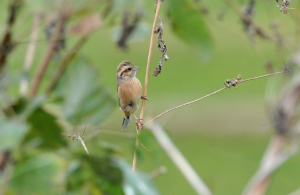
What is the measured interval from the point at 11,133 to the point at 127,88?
0.90 ft

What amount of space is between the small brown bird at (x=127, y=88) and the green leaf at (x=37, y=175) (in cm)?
19

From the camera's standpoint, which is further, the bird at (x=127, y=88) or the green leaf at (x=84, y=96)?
the green leaf at (x=84, y=96)

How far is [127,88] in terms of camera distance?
4.15 ft

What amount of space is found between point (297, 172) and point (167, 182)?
3.01ft

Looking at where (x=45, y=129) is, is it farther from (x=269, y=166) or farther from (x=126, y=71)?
(x=269, y=166)

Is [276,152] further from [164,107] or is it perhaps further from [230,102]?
[230,102]

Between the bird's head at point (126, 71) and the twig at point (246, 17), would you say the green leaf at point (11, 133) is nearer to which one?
the bird's head at point (126, 71)

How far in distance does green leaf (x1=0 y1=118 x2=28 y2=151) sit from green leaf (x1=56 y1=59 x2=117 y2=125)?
0.16 meters

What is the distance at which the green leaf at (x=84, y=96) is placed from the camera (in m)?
1.52

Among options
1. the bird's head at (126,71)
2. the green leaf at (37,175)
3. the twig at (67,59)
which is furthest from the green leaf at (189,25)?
the green leaf at (37,175)

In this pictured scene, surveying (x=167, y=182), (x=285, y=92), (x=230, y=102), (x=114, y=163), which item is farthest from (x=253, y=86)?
(x=114, y=163)

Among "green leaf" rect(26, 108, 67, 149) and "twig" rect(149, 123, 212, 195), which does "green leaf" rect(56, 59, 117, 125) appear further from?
"twig" rect(149, 123, 212, 195)

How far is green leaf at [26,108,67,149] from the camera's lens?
1.43 metres

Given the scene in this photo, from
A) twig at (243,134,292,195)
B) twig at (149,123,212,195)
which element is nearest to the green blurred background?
twig at (243,134,292,195)
